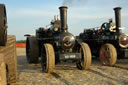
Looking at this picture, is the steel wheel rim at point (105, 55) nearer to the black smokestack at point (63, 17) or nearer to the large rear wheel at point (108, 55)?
the large rear wheel at point (108, 55)

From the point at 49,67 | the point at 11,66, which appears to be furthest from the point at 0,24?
the point at 49,67

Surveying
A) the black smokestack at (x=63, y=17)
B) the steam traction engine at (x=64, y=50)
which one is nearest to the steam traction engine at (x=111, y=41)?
the steam traction engine at (x=64, y=50)

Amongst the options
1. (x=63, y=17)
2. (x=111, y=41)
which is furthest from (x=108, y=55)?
(x=63, y=17)

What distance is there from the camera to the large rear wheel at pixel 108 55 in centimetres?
709

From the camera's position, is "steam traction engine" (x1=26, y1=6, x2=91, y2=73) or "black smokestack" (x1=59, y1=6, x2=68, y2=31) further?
"black smokestack" (x1=59, y1=6, x2=68, y2=31)

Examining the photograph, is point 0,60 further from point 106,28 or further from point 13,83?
point 106,28

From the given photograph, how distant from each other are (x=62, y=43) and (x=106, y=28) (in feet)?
11.2

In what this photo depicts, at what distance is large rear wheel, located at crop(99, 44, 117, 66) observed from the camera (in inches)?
279

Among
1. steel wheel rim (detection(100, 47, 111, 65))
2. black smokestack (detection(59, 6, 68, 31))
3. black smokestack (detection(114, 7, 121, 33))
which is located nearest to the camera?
black smokestack (detection(59, 6, 68, 31))

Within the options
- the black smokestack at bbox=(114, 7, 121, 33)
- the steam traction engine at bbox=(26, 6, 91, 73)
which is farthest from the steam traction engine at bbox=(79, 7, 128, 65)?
the steam traction engine at bbox=(26, 6, 91, 73)

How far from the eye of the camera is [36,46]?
8.03 metres

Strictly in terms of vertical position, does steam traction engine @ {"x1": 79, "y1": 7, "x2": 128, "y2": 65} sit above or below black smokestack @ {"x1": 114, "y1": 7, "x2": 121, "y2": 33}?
below

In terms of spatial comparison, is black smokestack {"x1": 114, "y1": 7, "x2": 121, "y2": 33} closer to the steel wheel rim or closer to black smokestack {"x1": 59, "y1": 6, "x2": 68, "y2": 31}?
the steel wheel rim

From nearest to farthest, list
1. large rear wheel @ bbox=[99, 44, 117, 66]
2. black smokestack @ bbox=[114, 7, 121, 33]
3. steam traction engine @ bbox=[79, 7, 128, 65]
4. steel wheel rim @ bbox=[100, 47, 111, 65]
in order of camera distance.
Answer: large rear wheel @ bbox=[99, 44, 117, 66]
steam traction engine @ bbox=[79, 7, 128, 65]
steel wheel rim @ bbox=[100, 47, 111, 65]
black smokestack @ bbox=[114, 7, 121, 33]
